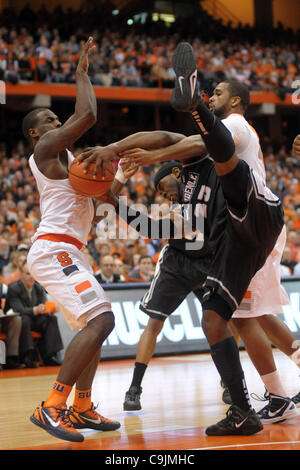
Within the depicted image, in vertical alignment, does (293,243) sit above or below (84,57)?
below

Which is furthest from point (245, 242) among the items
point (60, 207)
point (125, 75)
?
point (125, 75)

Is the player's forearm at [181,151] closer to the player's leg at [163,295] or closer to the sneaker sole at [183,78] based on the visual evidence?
the sneaker sole at [183,78]

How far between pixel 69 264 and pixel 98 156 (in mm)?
734

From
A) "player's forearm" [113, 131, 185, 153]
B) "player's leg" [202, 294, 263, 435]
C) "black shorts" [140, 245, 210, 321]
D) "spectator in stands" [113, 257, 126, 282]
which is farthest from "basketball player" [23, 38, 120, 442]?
"spectator in stands" [113, 257, 126, 282]

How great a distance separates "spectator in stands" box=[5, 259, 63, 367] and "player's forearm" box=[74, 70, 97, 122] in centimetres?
536

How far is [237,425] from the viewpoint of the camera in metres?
4.21

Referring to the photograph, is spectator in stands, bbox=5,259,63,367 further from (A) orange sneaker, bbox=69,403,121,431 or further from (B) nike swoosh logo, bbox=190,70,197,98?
(B) nike swoosh logo, bbox=190,70,197,98

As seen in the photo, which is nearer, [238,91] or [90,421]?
[90,421]

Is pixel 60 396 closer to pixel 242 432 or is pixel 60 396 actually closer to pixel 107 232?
pixel 242 432

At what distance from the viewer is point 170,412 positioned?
534cm

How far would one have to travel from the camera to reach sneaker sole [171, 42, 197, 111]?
380 centimetres

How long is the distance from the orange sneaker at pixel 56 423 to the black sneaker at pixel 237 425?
0.83 metres

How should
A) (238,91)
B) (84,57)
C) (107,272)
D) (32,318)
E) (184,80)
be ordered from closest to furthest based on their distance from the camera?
(184,80)
(84,57)
(238,91)
(32,318)
(107,272)

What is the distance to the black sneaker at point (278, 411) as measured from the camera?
4734 mm
